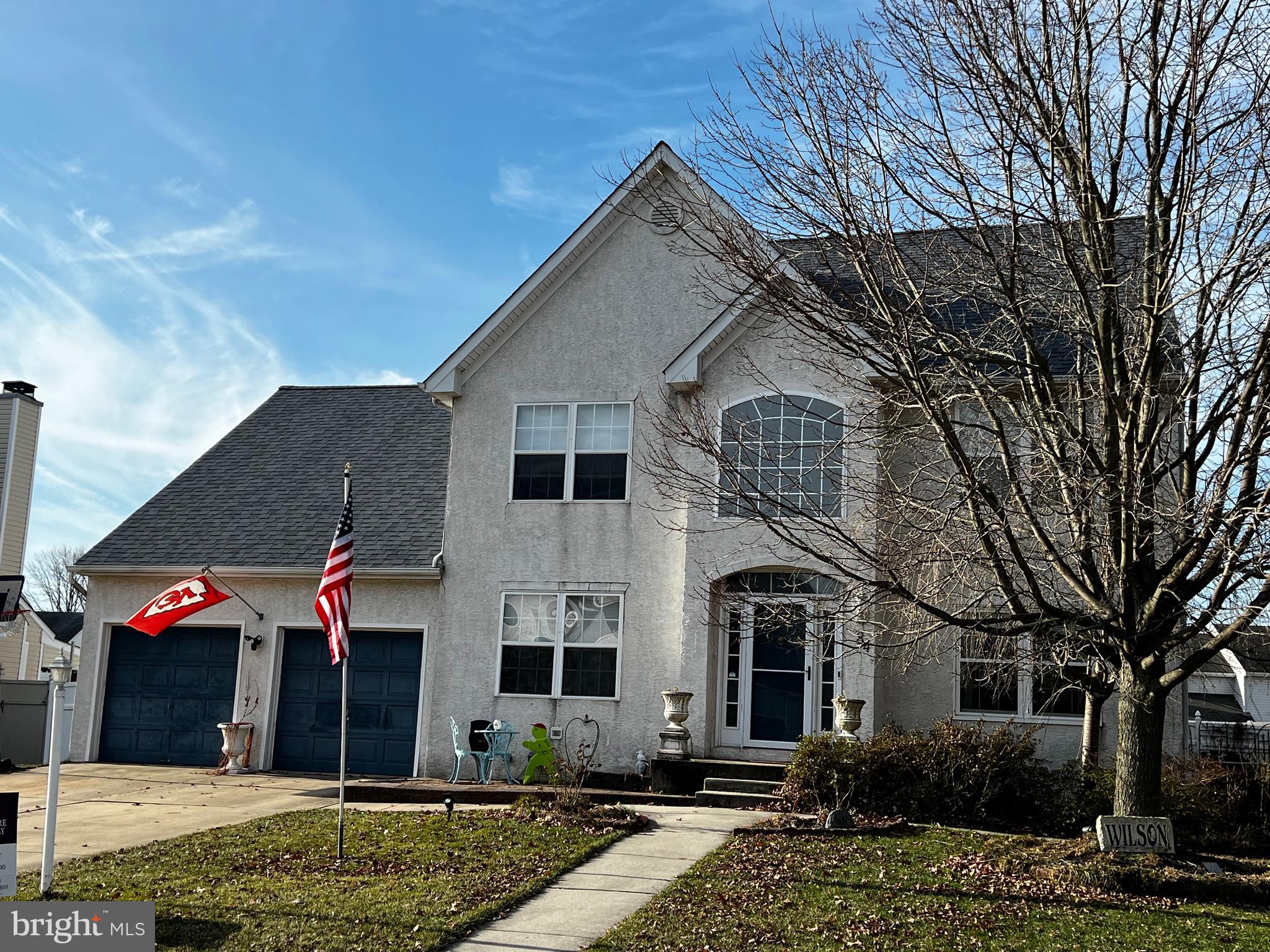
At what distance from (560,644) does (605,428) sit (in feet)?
10.7

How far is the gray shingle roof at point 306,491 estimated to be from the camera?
1897 centimetres

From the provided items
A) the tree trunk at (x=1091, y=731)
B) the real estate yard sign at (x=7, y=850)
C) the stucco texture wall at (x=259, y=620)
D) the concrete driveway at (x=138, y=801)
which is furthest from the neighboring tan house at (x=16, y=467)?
the tree trunk at (x=1091, y=731)

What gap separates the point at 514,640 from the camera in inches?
682

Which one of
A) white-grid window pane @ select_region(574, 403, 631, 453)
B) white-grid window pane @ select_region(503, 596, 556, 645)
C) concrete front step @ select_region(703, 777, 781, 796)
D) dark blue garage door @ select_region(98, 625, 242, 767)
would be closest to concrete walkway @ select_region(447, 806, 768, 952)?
concrete front step @ select_region(703, 777, 781, 796)

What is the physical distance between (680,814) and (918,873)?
389 cm

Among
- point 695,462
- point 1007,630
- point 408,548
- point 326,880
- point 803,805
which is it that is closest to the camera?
point 326,880

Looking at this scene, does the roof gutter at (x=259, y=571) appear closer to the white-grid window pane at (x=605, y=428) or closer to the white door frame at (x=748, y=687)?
the white-grid window pane at (x=605, y=428)

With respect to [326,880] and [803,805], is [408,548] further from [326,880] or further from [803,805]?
[326,880]

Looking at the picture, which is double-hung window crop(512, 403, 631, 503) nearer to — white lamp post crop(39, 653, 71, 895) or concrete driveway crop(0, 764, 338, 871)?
concrete driveway crop(0, 764, 338, 871)

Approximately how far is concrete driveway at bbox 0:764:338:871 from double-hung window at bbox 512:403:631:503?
17.2 feet

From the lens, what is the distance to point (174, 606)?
55.3 ft

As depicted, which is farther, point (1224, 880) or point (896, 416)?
point (896, 416)

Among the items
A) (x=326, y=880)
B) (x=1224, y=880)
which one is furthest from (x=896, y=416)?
(x=326, y=880)

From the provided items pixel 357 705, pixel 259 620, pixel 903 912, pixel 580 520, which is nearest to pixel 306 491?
pixel 259 620
